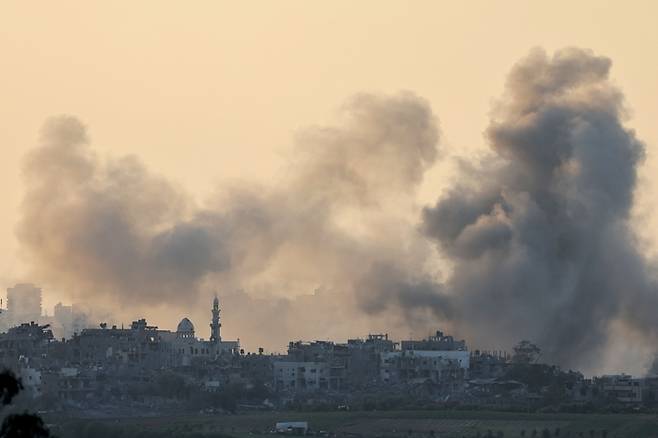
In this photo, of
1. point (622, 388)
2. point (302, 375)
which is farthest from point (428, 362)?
point (622, 388)

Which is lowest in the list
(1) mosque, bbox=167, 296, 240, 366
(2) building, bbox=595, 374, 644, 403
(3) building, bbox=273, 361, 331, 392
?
(2) building, bbox=595, 374, 644, 403

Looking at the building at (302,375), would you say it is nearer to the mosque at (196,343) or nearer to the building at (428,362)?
the building at (428,362)

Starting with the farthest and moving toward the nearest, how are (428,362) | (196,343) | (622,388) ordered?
(196,343), (428,362), (622,388)

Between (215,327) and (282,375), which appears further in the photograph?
(215,327)

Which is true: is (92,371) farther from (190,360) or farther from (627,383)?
(627,383)

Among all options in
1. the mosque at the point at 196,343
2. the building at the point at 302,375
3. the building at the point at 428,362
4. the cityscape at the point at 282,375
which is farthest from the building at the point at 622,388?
the mosque at the point at 196,343

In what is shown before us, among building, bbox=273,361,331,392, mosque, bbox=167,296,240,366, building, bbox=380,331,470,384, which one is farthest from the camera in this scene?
mosque, bbox=167,296,240,366

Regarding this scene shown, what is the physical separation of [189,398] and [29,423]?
80.4m

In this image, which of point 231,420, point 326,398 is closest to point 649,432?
point 231,420

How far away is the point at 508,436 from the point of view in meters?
90.3

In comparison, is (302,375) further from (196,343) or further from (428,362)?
(196,343)

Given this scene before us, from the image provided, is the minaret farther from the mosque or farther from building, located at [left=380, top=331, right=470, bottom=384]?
building, located at [left=380, top=331, right=470, bottom=384]

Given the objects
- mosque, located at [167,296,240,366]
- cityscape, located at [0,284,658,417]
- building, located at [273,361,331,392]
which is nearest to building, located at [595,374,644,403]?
cityscape, located at [0,284,658,417]

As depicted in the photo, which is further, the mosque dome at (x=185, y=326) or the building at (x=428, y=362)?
the mosque dome at (x=185, y=326)
